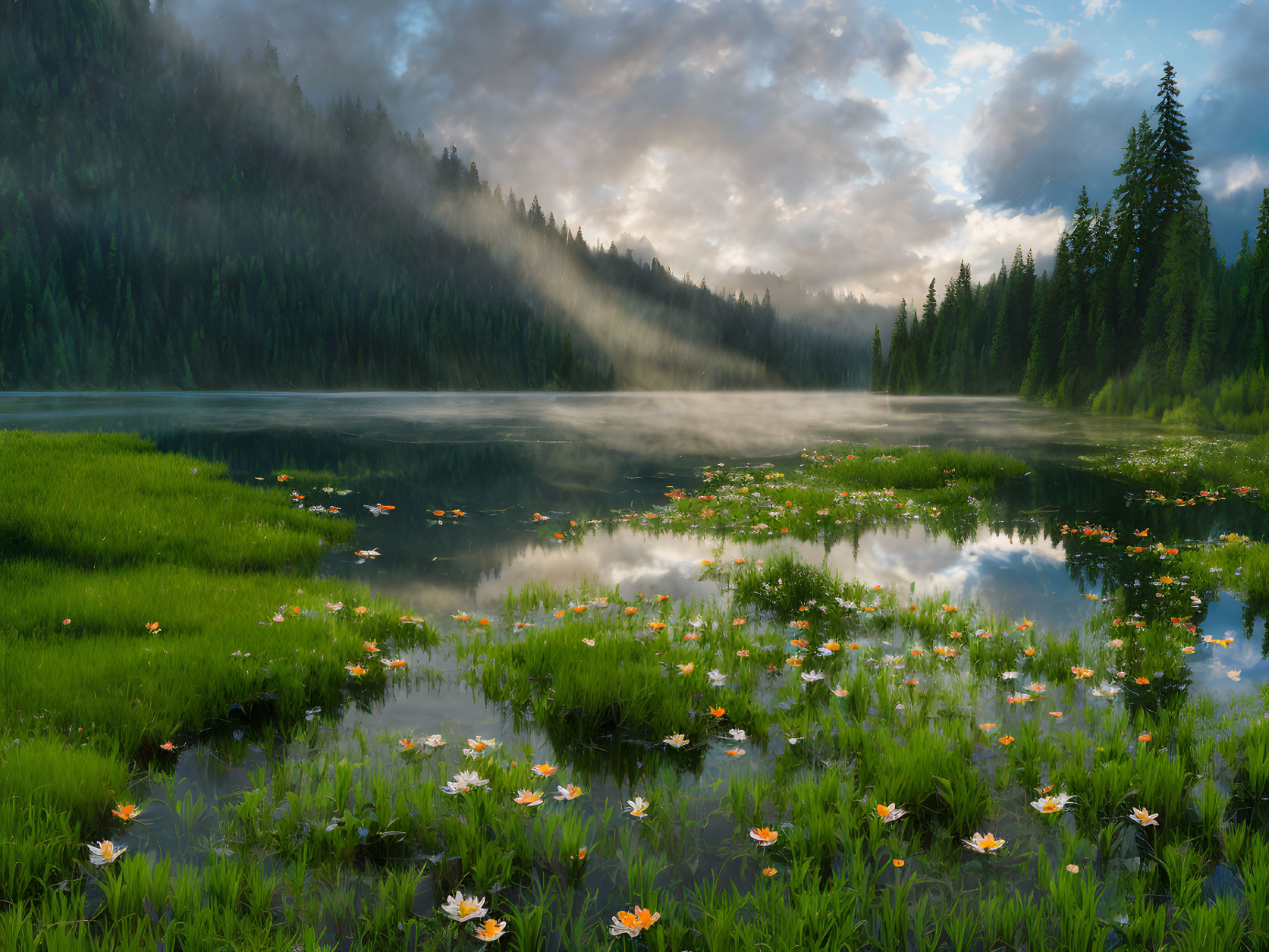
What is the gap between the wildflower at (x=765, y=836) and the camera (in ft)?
11.8

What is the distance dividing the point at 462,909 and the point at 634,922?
0.82 m

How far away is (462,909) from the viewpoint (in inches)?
121

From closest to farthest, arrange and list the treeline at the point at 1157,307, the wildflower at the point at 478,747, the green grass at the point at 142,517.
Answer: the wildflower at the point at 478,747, the green grass at the point at 142,517, the treeline at the point at 1157,307

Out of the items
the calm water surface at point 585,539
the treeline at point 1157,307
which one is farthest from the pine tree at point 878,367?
the calm water surface at point 585,539

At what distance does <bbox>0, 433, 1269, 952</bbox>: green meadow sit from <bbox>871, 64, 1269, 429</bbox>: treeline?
41941 millimetres

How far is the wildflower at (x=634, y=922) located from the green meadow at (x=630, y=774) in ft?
0.04

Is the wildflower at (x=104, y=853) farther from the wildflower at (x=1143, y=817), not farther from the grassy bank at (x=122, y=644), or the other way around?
the wildflower at (x=1143, y=817)

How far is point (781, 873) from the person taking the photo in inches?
143

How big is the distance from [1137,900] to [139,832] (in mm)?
5398

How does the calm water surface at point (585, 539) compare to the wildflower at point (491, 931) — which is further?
the calm water surface at point (585, 539)

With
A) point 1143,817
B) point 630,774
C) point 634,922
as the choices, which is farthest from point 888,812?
point 630,774

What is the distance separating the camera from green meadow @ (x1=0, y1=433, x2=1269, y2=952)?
3186 millimetres

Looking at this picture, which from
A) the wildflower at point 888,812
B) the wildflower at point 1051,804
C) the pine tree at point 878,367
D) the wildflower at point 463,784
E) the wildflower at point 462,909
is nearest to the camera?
the wildflower at point 462,909

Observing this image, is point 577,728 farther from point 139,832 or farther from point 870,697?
point 139,832
